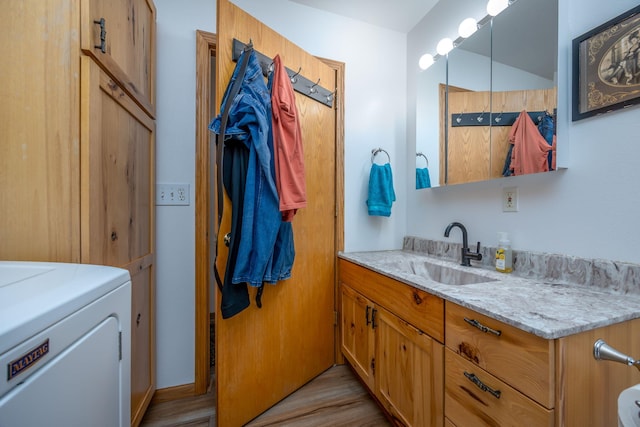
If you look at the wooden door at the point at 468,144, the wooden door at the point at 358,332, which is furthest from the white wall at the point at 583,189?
the wooden door at the point at 358,332

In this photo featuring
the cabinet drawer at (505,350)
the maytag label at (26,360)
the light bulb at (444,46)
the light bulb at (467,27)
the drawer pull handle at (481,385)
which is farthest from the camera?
the light bulb at (444,46)

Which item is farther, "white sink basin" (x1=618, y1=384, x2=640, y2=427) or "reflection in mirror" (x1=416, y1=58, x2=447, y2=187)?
"reflection in mirror" (x1=416, y1=58, x2=447, y2=187)

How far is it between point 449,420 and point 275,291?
917mm

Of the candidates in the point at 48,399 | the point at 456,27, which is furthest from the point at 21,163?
the point at 456,27

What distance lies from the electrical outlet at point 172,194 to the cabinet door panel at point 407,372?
1241 mm

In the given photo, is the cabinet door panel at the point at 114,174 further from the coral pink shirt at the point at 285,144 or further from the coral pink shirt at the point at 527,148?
the coral pink shirt at the point at 527,148

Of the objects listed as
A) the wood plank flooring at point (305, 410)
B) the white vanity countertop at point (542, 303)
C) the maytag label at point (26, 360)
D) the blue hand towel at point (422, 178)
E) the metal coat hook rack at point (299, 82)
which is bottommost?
the wood plank flooring at point (305, 410)

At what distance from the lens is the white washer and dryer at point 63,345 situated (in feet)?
1.25

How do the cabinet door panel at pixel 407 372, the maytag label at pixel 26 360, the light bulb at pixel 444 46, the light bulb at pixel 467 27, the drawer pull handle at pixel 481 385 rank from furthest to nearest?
the light bulb at pixel 444 46
the light bulb at pixel 467 27
the cabinet door panel at pixel 407 372
the drawer pull handle at pixel 481 385
the maytag label at pixel 26 360

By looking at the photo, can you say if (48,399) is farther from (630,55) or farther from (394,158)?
(394,158)

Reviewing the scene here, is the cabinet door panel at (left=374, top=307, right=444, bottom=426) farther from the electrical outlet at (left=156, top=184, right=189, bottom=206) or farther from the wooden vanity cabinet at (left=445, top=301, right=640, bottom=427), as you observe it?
the electrical outlet at (left=156, top=184, right=189, bottom=206)

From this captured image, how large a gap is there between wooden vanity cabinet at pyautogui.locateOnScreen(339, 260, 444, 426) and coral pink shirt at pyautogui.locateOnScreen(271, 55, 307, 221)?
58cm

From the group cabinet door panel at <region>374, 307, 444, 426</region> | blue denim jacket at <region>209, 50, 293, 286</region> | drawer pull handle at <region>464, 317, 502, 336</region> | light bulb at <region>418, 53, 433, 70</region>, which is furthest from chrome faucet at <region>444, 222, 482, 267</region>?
light bulb at <region>418, 53, 433, 70</region>

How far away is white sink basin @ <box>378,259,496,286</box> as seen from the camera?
1.23m
